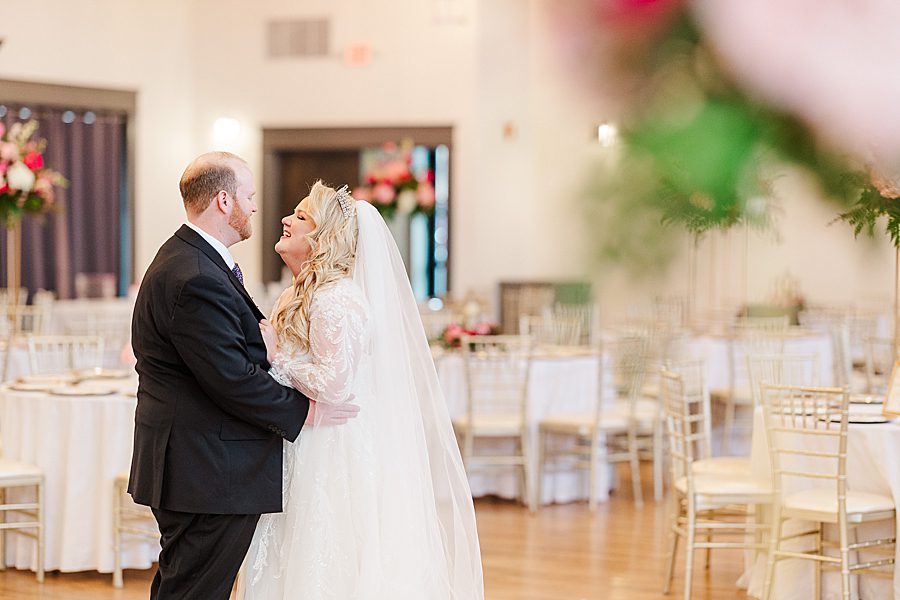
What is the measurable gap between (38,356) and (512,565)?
3.05 metres

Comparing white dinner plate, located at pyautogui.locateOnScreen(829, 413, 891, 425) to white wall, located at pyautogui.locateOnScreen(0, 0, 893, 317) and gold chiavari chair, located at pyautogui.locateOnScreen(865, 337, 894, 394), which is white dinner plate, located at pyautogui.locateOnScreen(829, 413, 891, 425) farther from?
white wall, located at pyautogui.locateOnScreen(0, 0, 893, 317)

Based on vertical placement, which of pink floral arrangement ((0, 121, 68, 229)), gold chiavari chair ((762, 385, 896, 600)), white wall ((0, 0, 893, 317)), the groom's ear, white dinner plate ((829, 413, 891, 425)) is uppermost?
white wall ((0, 0, 893, 317))

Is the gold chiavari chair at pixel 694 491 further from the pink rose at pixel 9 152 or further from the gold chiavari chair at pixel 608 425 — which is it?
the pink rose at pixel 9 152

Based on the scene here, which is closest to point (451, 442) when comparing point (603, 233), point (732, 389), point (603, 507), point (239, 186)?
point (239, 186)

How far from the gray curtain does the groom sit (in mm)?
8947

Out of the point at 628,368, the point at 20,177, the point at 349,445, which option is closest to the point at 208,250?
the point at 349,445

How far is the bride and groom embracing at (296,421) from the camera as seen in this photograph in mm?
2523

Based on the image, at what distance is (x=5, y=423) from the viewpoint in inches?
196

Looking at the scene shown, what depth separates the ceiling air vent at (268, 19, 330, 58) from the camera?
37.3 feet

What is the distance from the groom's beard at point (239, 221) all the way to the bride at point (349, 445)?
0.79ft

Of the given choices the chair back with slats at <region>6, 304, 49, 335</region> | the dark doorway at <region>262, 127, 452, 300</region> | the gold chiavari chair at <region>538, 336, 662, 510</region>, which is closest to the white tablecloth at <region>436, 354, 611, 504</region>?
the gold chiavari chair at <region>538, 336, 662, 510</region>

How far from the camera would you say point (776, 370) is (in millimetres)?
5883

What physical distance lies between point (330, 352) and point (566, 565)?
276 cm

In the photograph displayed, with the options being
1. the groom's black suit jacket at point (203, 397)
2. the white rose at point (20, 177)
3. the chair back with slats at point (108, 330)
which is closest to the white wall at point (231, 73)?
the chair back with slats at point (108, 330)
